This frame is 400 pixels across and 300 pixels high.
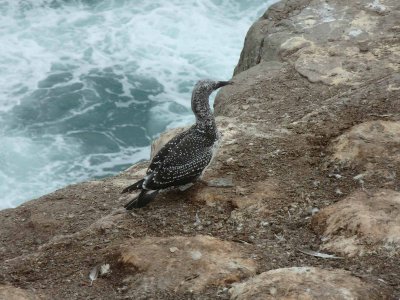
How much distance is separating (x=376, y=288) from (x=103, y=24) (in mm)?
19429

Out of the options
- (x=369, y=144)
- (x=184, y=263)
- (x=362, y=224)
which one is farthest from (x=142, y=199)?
(x=369, y=144)

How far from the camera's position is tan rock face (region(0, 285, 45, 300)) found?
5.20m

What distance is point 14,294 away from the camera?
5.25m

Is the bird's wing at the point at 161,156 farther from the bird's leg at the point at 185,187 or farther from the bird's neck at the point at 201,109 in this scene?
the bird's leg at the point at 185,187

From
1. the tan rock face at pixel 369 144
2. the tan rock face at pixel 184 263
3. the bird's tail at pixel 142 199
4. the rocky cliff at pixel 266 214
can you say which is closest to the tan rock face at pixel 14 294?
the rocky cliff at pixel 266 214

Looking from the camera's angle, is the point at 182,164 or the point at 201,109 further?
the point at 201,109

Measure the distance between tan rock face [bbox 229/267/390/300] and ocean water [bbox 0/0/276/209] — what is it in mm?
11730

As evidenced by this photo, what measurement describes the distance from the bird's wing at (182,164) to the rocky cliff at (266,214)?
0.76 feet

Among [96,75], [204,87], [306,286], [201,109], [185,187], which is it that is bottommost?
[96,75]

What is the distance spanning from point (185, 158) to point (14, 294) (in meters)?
2.54

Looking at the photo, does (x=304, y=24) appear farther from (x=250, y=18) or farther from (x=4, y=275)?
(x=250, y=18)

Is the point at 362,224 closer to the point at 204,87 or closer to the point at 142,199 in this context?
the point at 142,199

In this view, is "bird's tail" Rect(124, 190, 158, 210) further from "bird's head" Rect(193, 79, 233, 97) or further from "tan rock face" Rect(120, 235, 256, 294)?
"bird's head" Rect(193, 79, 233, 97)

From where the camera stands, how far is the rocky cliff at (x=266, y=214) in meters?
5.36
